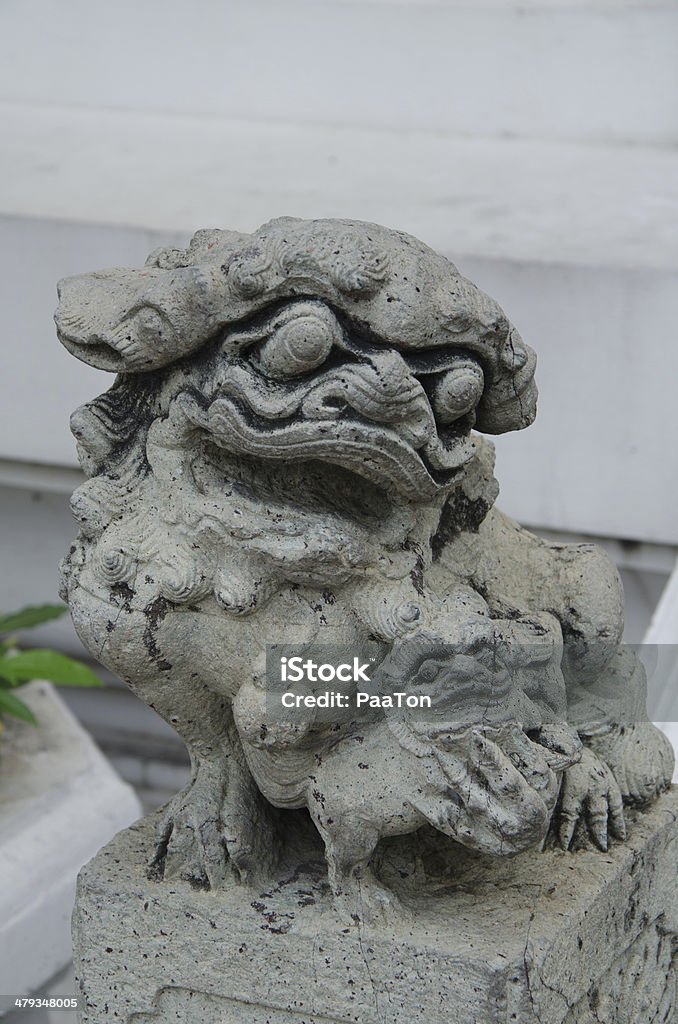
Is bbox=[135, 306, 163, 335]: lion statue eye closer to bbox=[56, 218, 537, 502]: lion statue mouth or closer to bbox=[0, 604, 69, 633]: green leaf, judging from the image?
bbox=[56, 218, 537, 502]: lion statue mouth

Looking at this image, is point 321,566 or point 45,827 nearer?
point 321,566

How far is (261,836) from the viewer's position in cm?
124

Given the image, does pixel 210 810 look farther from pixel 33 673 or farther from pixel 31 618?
pixel 31 618

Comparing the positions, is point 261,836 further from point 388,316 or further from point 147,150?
point 147,150

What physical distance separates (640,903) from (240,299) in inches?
25.3

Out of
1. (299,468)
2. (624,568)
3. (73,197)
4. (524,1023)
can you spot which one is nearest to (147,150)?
(73,197)

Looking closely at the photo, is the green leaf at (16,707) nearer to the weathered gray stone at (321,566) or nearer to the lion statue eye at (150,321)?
the weathered gray stone at (321,566)

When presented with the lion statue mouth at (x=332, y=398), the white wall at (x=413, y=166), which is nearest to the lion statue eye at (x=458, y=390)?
the lion statue mouth at (x=332, y=398)

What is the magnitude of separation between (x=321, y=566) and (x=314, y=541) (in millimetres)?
22

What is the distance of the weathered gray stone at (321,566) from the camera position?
106 cm

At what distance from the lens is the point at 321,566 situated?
3.64ft

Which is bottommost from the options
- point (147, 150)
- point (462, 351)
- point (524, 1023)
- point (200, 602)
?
point (524, 1023)

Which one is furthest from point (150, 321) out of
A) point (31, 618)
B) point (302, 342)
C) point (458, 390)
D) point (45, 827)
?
point (31, 618)

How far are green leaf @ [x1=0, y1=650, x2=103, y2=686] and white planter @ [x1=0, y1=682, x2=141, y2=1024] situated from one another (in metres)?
0.11
